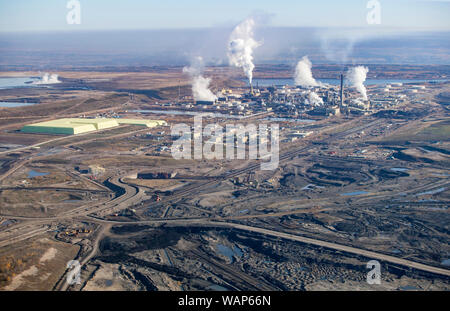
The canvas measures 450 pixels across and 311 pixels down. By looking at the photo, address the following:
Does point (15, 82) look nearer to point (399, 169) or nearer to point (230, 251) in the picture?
point (399, 169)

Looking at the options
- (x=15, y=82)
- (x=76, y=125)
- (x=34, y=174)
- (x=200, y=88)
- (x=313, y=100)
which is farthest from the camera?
(x=15, y=82)

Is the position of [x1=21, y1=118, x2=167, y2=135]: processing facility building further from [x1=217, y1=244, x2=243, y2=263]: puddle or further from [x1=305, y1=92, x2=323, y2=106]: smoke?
[x1=217, y1=244, x2=243, y2=263]: puddle

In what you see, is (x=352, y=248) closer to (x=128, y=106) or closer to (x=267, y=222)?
(x=267, y=222)

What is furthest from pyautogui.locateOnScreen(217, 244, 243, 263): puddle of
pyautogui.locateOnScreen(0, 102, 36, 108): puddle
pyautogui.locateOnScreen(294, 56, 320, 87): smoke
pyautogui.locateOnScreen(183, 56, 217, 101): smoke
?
pyautogui.locateOnScreen(294, 56, 320, 87): smoke

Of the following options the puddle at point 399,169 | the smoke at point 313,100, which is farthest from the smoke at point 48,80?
the puddle at point 399,169

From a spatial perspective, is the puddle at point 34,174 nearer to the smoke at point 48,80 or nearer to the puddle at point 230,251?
the puddle at point 230,251

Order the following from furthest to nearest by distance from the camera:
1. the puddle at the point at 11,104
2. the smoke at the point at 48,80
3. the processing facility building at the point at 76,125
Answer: the smoke at the point at 48,80 → the puddle at the point at 11,104 → the processing facility building at the point at 76,125

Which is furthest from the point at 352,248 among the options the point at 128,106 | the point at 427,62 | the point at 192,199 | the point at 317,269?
the point at 427,62

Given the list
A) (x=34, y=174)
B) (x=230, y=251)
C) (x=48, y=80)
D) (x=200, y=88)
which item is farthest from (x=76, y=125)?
(x=48, y=80)
